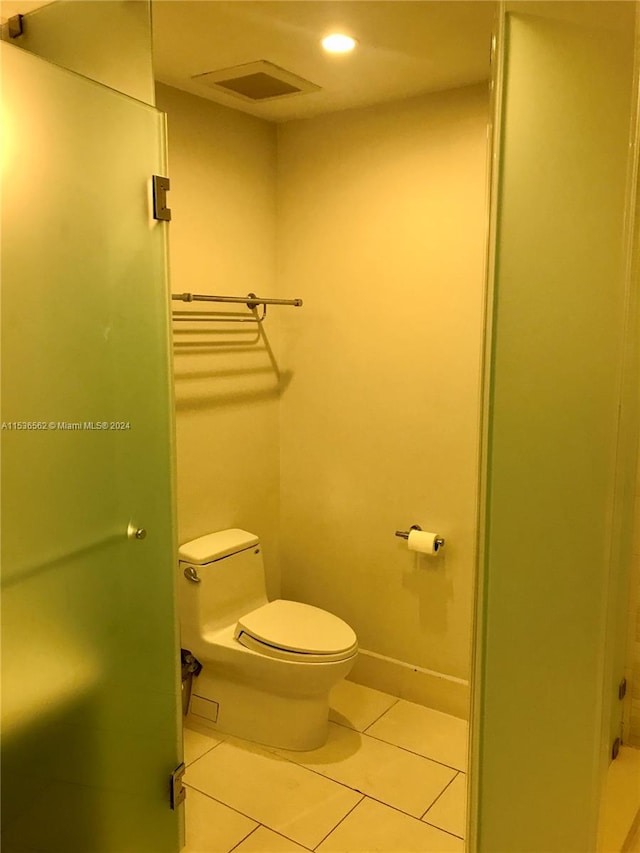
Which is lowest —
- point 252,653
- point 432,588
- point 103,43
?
point 252,653

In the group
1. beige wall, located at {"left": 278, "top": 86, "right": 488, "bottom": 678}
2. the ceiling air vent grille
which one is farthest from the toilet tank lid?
the ceiling air vent grille

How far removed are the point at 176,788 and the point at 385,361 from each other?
5.73 feet

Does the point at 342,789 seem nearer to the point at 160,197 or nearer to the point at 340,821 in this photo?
the point at 340,821

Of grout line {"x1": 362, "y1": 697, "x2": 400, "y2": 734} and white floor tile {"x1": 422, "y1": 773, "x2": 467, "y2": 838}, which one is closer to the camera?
white floor tile {"x1": 422, "y1": 773, "x2": 467, "y2": 838}

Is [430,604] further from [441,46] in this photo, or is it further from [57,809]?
[441,46]

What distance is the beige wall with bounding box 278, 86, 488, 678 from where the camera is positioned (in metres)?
2.72

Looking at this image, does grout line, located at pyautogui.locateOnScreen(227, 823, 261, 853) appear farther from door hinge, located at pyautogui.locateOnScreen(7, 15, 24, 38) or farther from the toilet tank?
door hinge, located at pyautogui.locateOnScreen(7, 15, 24, 38)

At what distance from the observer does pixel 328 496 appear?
3.19 m

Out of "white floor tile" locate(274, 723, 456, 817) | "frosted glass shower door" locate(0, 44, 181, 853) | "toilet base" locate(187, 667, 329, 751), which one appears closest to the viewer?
"frosted glass shower door" locate(0, 44, 181, 853)

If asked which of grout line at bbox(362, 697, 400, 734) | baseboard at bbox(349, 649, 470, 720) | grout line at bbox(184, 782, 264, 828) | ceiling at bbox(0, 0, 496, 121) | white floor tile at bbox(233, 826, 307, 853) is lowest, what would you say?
white floor tile at bbox(233, 826, 307, 853)

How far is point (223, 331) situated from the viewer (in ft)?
9.77

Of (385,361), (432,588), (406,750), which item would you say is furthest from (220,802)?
(385,361)

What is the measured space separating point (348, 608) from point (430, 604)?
431 mm

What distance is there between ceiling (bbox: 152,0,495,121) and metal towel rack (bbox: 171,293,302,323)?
2.55 feet
